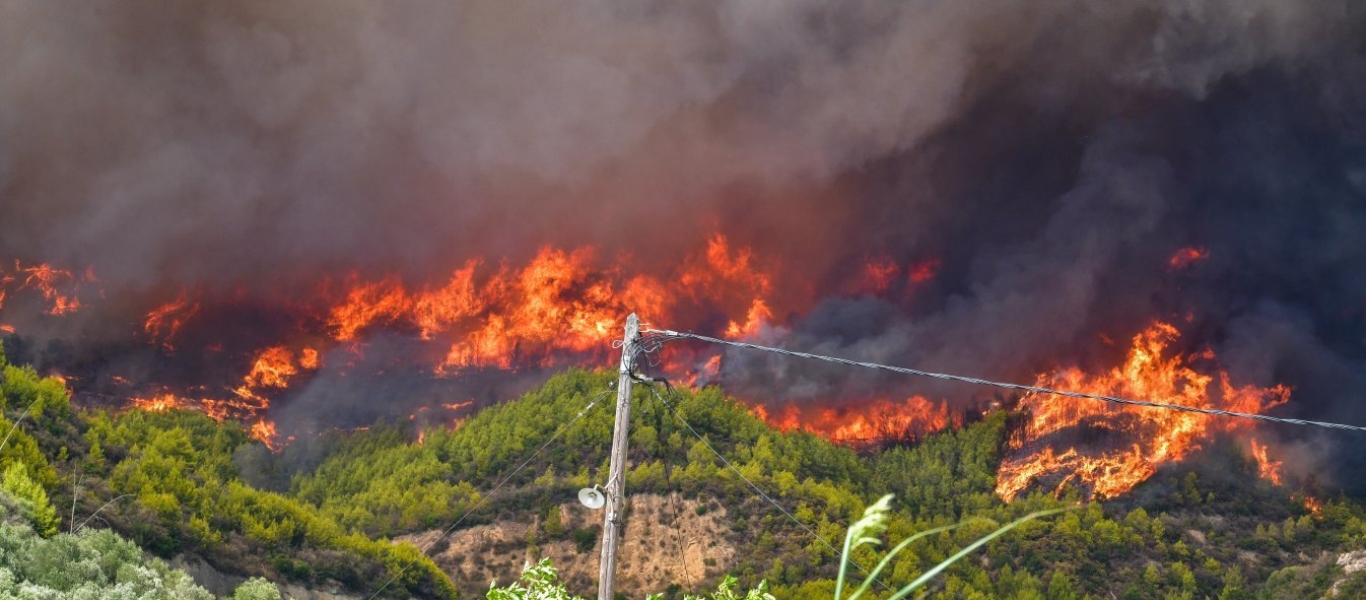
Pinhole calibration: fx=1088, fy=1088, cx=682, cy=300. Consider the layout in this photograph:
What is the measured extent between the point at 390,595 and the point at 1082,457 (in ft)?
227

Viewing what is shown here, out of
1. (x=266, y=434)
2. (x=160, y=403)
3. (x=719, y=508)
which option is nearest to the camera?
(x=719, y=508)

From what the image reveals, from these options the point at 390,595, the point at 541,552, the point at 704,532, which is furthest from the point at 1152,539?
the point at 390,595

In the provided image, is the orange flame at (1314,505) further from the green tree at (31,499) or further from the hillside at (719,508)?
the green tree at (31,499)

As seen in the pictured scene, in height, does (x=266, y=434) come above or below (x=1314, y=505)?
above

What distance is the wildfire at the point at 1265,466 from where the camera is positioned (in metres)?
98.3

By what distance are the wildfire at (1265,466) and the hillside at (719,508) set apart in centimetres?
157

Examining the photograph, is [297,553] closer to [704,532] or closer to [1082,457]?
[704,532]

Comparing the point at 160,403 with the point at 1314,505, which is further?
the point at 160,403

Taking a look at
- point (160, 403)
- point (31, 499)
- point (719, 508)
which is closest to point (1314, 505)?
point (719, 508)

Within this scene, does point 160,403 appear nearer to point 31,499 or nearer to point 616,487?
point 31,499

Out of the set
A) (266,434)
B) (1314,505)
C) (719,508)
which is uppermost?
(266,434)

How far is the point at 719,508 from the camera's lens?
8975 cm

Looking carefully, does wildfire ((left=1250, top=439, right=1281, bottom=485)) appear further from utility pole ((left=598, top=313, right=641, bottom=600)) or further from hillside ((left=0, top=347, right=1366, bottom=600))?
utility pole ((left=598, top=313, right=641, bottom=600))

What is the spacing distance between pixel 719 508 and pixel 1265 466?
51454mm
